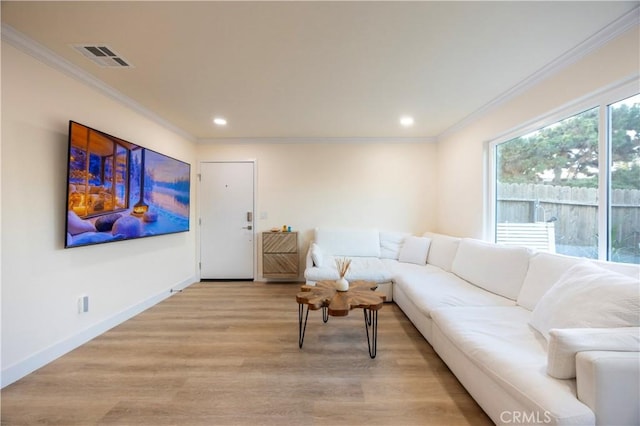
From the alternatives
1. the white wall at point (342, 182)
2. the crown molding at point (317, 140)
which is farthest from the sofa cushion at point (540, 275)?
the crown molding at point (317, 140)

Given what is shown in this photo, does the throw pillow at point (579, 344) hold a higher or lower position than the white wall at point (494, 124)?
lower

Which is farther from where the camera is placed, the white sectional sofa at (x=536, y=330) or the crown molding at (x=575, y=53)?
the crown molding at (x=575, y=53)

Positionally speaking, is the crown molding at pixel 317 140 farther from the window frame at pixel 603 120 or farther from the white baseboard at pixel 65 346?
the white baseboard at pixel 65 346

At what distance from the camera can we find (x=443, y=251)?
3354 millimetres

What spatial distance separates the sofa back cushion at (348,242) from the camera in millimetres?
4051

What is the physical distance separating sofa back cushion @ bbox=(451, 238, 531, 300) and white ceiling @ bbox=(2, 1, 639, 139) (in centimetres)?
160

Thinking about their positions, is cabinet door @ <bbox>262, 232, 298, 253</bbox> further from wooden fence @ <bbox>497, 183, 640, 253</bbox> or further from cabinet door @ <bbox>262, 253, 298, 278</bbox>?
wooden fence @ <bbox>497, 183, 640, 253</bbox>

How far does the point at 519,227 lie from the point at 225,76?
335cm

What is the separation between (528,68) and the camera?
2.14 m

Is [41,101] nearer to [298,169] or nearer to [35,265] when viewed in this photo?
[35,265]

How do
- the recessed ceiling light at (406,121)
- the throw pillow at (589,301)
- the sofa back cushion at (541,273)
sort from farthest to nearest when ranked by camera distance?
the recessed ceiling light at (406,121) < the sofa back cushion at (541,273) < the throw pillow at (589,301)

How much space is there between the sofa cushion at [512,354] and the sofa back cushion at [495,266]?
0.27m

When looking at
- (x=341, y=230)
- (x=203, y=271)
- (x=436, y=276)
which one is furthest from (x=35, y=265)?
(x=436, y=276)

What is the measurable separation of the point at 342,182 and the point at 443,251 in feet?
6.19
